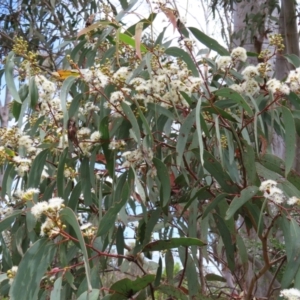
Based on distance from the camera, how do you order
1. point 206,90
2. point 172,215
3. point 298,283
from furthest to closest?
point 172,215, point 206,90, point 298,283

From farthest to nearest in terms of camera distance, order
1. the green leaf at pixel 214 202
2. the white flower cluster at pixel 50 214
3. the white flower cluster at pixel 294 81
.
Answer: the green leaf at pixel 214 202 → the white flower cluster at pixel 294 81 → the white flower cluster at pixel 50 214

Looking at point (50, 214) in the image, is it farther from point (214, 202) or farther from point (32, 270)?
point (214, 202)

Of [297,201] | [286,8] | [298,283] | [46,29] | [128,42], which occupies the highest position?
[46,29]

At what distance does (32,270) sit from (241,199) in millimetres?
521

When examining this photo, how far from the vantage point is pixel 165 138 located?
1698mm

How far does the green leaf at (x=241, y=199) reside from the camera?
126 cm

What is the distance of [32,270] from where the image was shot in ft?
3.58

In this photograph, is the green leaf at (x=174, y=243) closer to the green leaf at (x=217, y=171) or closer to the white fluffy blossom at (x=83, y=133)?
the green leaf at (x=217, y=171)

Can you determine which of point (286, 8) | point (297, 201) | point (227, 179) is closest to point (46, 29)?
point (286, 8)

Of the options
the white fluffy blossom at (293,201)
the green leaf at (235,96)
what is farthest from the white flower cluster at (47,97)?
the white fluffy blossom at (293,201)

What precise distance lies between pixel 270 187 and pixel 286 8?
1.85m

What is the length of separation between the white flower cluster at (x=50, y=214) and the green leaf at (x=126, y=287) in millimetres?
251

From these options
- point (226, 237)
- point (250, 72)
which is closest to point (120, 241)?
point (226, 237)

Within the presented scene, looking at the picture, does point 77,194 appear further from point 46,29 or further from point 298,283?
point 46,29
